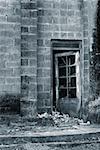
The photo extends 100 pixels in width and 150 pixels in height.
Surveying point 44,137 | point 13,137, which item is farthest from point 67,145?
point 13,137

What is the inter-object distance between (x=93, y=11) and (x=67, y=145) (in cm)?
462

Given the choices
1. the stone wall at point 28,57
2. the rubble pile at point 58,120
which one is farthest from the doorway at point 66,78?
the stone wall at point 28,57

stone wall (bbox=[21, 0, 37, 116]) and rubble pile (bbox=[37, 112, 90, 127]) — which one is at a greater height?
stone wall (bbox=[21, 0, 37, 116])

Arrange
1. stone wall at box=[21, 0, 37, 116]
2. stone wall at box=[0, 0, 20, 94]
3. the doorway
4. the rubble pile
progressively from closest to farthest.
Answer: the rubble pile < stone wall at box=[21, 0, 37, 116] < stone wall at box=[0, 0, 20, 94] < the doorway

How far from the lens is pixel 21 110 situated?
834 cm

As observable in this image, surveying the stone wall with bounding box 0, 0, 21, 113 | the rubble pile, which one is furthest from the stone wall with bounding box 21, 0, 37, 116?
the rubble pile

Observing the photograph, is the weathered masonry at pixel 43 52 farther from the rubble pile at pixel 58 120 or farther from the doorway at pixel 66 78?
the rubble pile at pixel 58 120

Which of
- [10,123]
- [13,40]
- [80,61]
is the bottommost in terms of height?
[10,123]

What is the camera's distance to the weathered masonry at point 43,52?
8.45 m

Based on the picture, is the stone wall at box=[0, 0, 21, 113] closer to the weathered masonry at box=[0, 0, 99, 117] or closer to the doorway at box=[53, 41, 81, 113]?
the weathered masonry at box=[0, 0, 99, 117]

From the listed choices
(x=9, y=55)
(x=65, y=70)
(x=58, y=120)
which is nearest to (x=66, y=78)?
(x=65, y=70)

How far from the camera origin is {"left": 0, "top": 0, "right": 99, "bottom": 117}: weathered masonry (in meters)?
8.45

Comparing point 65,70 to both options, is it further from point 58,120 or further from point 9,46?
point 9,46

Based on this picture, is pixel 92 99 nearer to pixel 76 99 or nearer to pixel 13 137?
pixel 76 99
